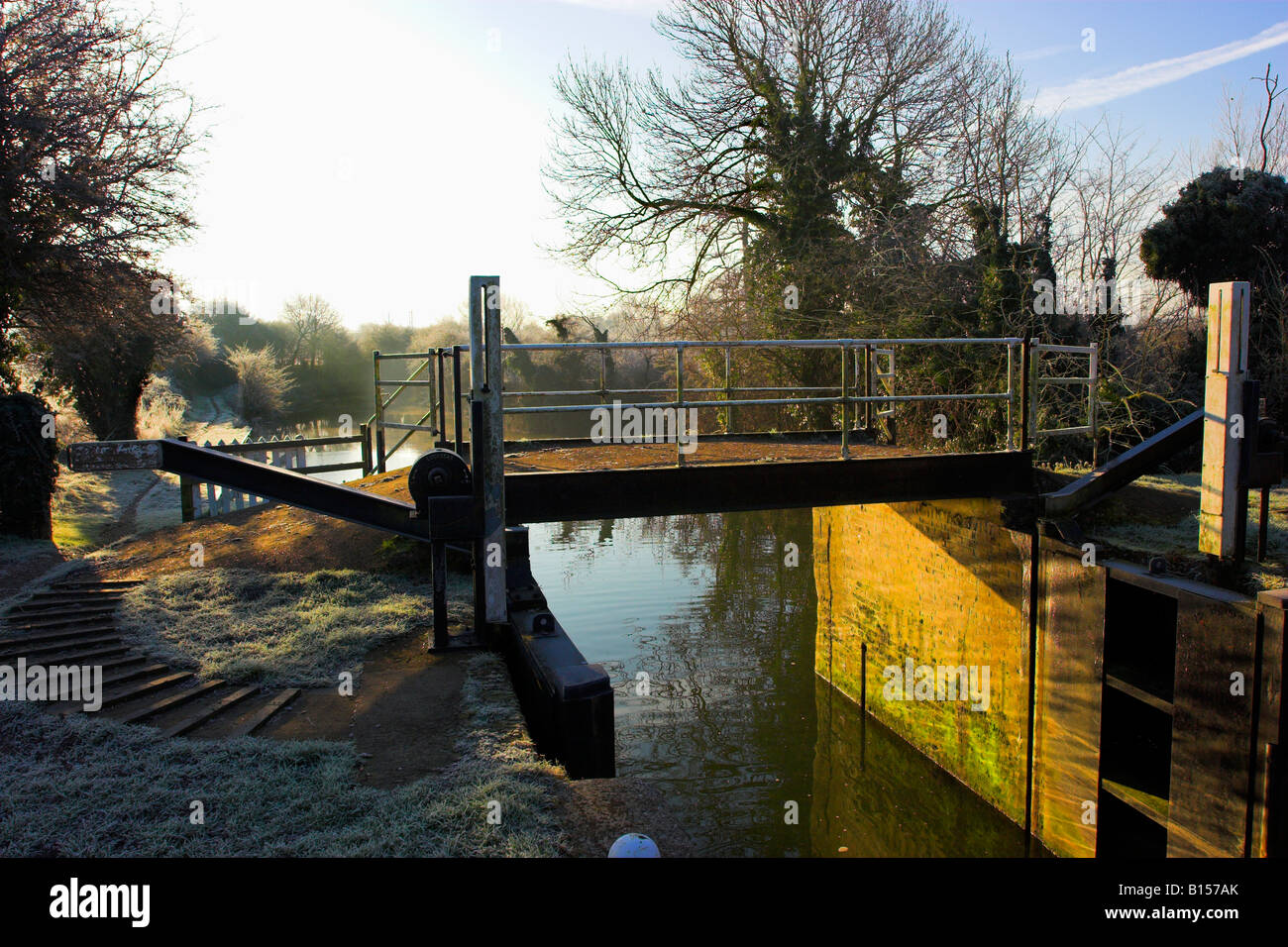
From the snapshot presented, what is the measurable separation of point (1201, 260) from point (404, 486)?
17383mm

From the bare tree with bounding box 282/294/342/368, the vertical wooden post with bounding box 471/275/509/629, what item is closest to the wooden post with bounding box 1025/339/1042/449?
the vertical wooden post with bounding box 471/275/509/629

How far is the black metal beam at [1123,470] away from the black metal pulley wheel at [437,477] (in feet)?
19.7

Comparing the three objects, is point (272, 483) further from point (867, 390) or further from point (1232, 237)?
point (1232, 237)

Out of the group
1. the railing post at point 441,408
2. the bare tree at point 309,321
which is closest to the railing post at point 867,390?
the railing post at point 441,408

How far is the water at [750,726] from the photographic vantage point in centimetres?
961

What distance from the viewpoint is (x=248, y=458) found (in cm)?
1606

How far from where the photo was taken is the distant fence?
14.0 metres

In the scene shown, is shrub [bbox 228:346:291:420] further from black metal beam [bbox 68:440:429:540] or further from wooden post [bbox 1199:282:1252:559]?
wooden post [bbox 1199:282:1252:559]

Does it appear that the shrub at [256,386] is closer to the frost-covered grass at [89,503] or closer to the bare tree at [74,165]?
the frost-covered grass at [89,503]

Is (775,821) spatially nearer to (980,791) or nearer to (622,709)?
(980,791)

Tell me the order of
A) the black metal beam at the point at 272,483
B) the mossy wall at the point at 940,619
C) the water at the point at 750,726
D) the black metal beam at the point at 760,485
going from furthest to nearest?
the water at the point at 750,726 → the mossy wall at the point at 940,619 → the black metal beam at the point at 760,485 → the black metal beam at the point at 272,483

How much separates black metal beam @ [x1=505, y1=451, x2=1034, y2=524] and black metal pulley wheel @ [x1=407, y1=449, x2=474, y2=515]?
1.82 ft

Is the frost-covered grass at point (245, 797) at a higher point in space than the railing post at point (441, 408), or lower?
lower
